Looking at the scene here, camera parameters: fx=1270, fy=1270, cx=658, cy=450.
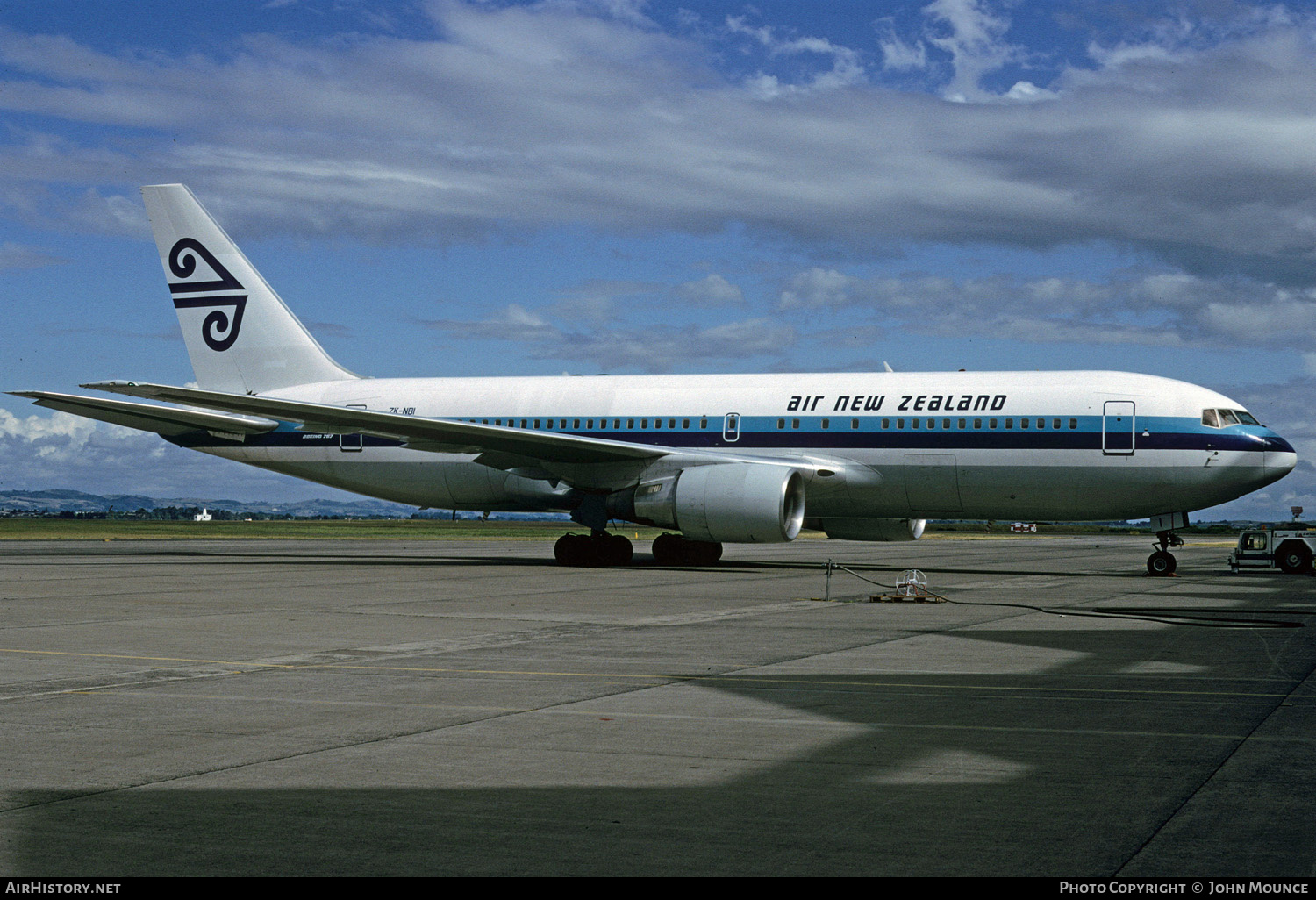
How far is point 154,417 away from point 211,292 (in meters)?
4.24

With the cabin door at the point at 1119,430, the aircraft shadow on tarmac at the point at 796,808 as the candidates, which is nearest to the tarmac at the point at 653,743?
the aircraft shadow on tarmac at the point at 796,808

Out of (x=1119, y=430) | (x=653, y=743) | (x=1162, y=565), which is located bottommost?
(x=653, y=743)

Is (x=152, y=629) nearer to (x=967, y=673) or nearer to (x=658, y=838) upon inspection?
A: (x=967, y=673)

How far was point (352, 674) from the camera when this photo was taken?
31.8 ft

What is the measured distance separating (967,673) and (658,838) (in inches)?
220

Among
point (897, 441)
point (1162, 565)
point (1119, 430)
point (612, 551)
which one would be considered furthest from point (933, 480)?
point (612, 551)

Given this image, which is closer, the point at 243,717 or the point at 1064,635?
the point at 243,717

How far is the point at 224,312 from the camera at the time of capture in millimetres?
32000

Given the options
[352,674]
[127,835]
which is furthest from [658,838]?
[352,674]

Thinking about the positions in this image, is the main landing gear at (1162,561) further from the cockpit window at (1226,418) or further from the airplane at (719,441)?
the cockpit window at (1226,418)

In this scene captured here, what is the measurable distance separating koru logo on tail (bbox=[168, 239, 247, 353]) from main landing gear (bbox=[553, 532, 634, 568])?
10.9 m

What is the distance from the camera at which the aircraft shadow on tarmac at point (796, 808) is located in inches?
183

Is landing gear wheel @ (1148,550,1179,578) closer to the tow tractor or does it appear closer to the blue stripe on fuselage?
the blue stripe on fuselage

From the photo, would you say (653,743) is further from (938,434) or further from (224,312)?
(224,312)
